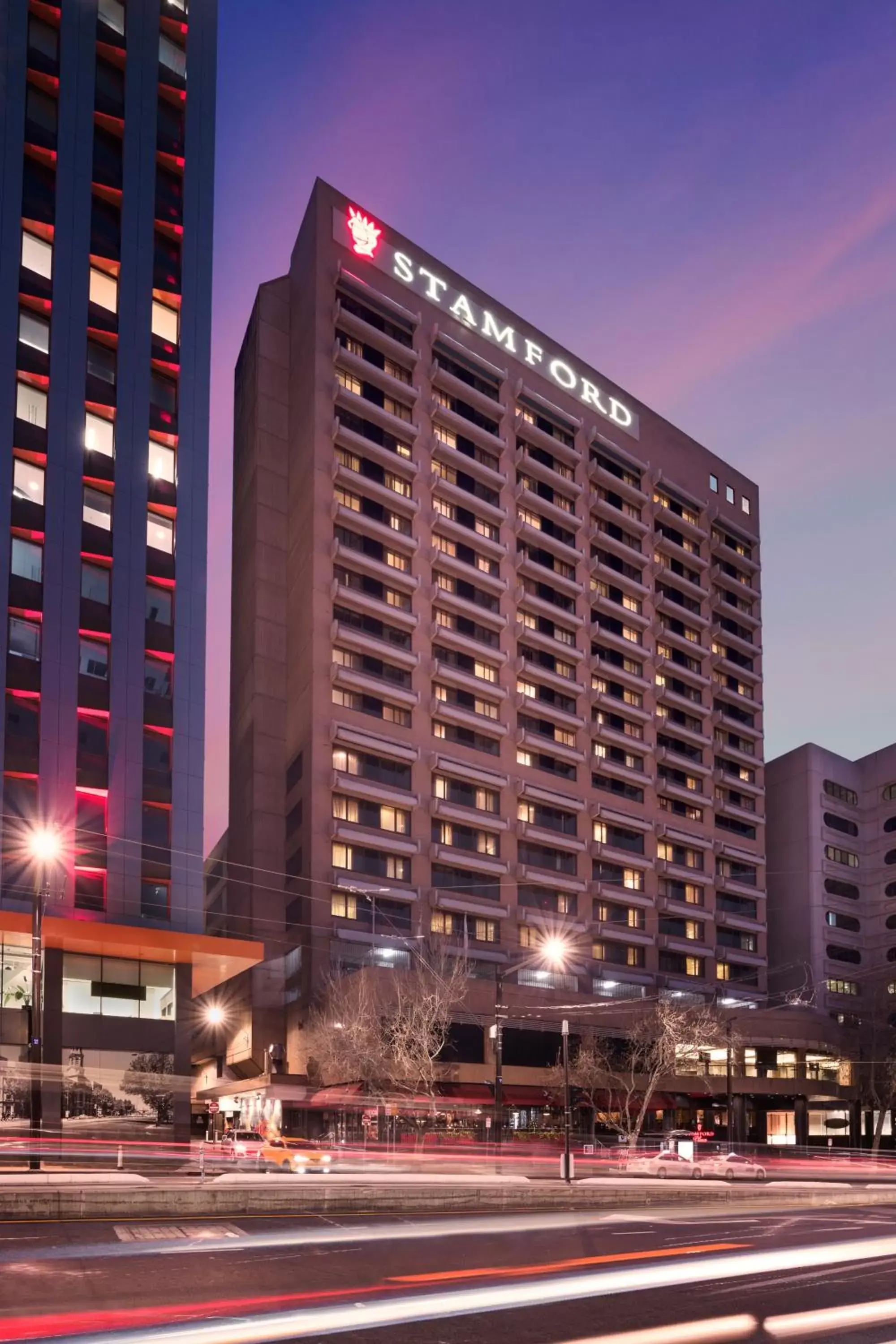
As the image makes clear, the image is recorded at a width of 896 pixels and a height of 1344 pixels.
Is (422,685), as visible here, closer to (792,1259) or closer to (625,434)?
(625,434)

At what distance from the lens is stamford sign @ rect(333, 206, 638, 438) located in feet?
330

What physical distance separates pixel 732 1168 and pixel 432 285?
73.9 metres

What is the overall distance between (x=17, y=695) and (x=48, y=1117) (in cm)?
1824

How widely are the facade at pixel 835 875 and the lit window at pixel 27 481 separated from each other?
321 ft

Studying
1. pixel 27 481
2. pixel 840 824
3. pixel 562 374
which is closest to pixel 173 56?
pixel 27 481

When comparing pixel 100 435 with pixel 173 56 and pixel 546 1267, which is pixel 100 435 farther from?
pixel 546 1267

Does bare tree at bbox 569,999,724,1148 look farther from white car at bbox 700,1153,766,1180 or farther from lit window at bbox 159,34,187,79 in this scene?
lit window at bbox 159,34,187,79

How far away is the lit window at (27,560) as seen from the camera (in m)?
58.7

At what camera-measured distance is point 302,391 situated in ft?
328

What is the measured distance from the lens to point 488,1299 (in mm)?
17328

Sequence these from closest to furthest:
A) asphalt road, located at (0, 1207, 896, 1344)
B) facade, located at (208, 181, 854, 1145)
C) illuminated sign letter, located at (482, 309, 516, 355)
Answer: asphalt road, located at (0, 1207, 896, 1344), facade, located at (208, 181, 854, 1145), illuminated sign letter, located at (482, 309, 516, 355)

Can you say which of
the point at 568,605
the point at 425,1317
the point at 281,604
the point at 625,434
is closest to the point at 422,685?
the point at 281,604

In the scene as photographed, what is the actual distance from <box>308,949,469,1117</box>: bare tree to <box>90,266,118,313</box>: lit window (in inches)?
1583

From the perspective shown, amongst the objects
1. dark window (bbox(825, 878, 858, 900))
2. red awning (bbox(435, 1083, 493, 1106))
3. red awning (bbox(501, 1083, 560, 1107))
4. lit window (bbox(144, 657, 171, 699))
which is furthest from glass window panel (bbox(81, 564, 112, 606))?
dark window (bbox(825, 878, 858, 900))
